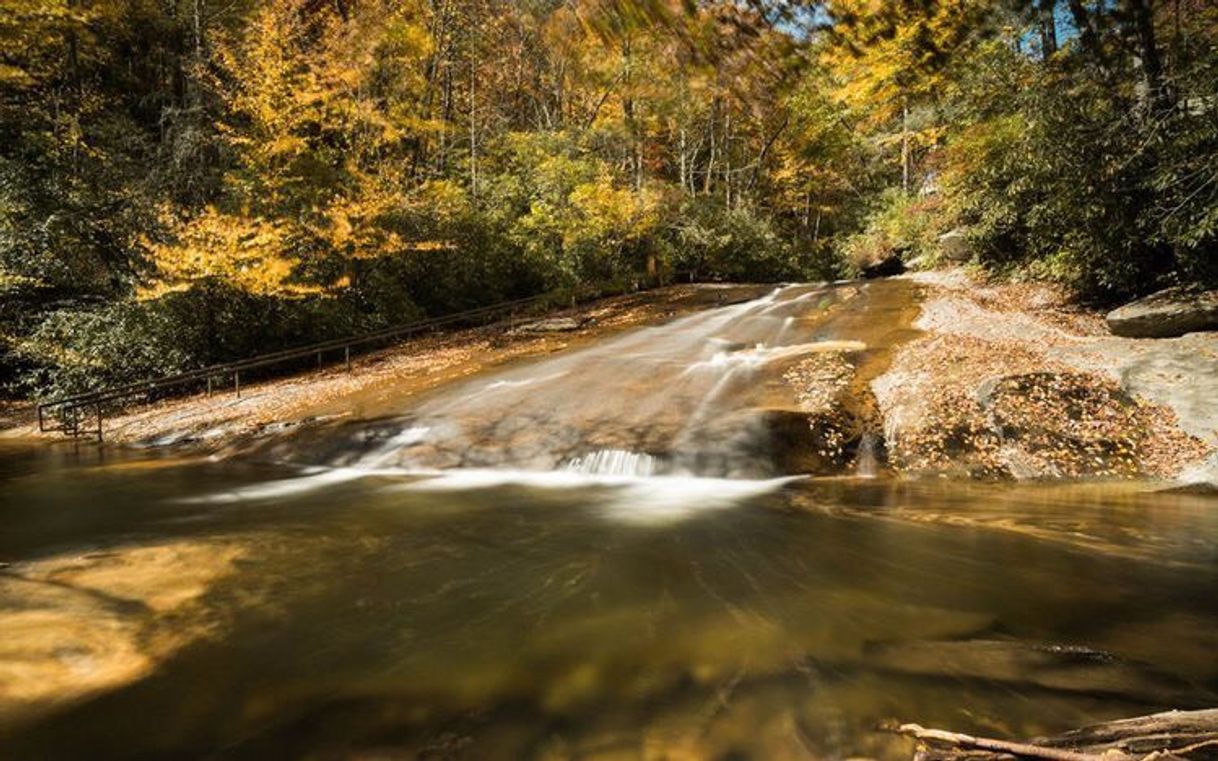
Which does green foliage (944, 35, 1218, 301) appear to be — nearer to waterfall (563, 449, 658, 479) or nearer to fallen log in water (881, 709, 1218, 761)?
waterfall (563, 449, 658, 479)

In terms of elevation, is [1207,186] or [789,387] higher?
[1207,186]

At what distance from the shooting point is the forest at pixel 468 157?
15.1ft

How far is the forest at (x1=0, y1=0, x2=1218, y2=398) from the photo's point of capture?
4.60m

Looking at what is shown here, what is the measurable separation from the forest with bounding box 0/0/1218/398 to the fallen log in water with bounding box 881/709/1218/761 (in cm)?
317

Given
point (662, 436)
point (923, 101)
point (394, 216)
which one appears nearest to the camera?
point (662, 436)

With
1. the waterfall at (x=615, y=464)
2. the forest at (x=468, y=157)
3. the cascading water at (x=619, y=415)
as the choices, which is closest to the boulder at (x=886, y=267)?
the forest at (x=468, y=157)

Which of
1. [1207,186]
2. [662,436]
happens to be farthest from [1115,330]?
[662,436]

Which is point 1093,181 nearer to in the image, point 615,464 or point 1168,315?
point 1168,315

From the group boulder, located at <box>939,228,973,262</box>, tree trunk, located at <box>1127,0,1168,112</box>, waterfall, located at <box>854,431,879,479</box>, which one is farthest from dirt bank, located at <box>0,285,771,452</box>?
tree trunk, located at <box>1127,0,1168,112</box>

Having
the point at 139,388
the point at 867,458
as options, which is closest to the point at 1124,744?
the point at 867,458

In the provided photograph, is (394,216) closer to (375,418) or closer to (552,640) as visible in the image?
(375,418)

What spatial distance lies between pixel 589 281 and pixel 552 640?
20.9 m

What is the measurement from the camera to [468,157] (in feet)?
87.8

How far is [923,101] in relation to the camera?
23.9 meters
